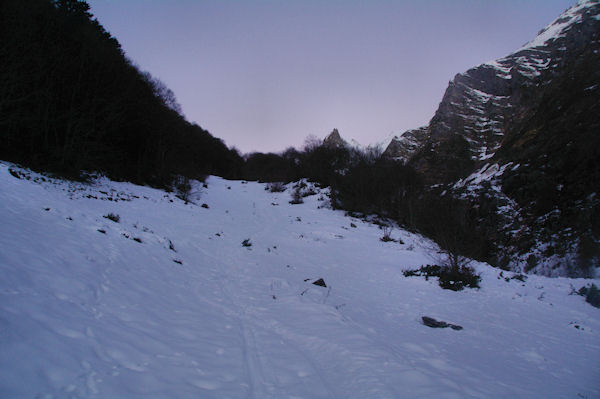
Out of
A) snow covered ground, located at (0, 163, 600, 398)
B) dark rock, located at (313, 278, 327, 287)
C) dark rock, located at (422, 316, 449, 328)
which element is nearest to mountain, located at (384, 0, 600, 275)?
snow covered ground, located at (0, 163, 600, 398)

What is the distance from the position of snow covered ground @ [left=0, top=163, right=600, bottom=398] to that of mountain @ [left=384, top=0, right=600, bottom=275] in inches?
362

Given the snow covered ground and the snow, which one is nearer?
the snow covered ground

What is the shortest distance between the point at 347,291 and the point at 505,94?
5662 cm

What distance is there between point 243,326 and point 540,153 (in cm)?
2698

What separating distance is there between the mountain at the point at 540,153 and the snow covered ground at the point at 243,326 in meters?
9.21

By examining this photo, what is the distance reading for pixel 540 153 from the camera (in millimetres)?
19984

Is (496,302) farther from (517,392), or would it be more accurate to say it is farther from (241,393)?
(241,393)

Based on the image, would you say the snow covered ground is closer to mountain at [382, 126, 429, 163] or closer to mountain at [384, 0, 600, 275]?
mountain at [384, 0, 600, 275]

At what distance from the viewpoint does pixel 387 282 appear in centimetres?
750

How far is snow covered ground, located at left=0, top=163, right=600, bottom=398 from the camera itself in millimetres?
2381

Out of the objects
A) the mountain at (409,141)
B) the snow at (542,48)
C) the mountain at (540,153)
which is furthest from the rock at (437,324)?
the mountain at (409,141)

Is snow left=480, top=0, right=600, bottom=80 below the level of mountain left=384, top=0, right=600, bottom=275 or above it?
above

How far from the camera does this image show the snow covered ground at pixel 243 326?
2.38m

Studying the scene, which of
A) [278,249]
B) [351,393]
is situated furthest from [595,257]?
[351,393]
